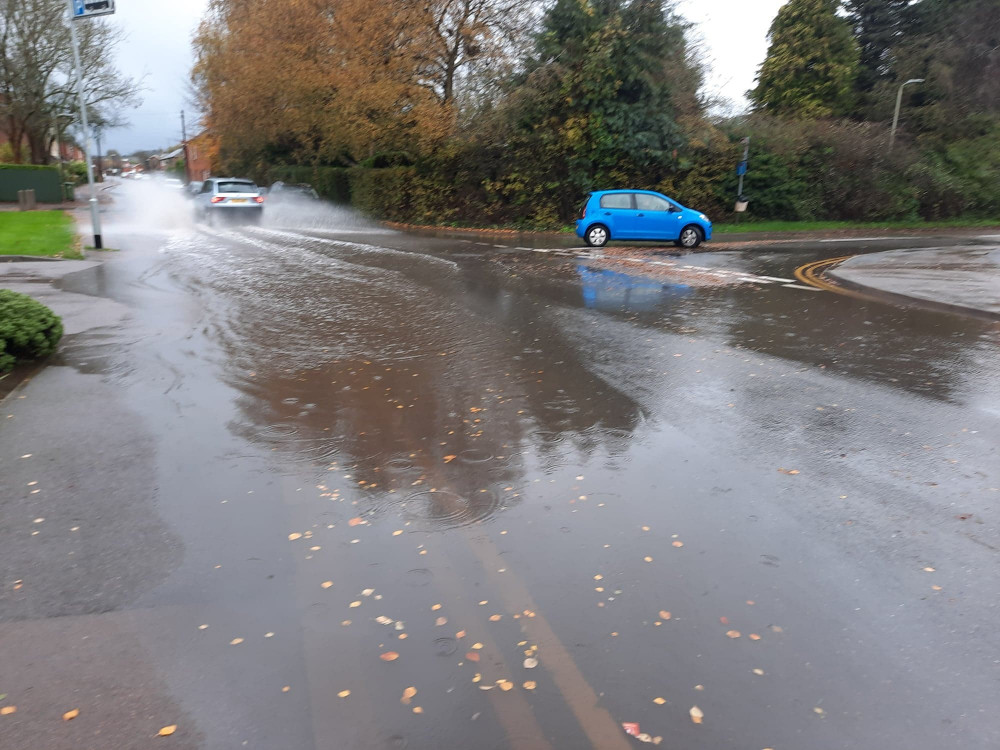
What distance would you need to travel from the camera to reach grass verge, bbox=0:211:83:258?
16.8m

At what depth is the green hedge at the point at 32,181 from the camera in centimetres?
3294

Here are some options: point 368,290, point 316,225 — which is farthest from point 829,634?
point 316,225

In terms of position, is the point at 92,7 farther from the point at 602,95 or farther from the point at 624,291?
the point at 602,95

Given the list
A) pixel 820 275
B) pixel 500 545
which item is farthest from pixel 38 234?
pixel 500 545

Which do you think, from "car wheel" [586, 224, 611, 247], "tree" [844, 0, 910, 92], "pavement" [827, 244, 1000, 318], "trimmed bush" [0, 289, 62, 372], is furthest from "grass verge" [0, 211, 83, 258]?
"tree" [844, 0, 910, 92]

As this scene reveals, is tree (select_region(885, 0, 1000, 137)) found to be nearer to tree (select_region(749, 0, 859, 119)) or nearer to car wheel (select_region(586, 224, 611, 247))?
tree (select_region(749, 0, 859, 119))

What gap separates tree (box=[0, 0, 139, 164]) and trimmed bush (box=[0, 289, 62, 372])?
3094 centimetres

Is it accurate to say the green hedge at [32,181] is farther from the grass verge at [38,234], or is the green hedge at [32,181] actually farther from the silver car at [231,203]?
the silver car at [231,203]

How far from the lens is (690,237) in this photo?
20.9 meters

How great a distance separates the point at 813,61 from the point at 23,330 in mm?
40675

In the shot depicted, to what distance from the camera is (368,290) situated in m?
12.9

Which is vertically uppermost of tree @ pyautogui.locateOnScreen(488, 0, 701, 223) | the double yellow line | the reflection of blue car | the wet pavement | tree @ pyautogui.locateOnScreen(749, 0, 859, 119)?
tree @ pyautogui.locateOnScreen(749, 0, 859, 119)

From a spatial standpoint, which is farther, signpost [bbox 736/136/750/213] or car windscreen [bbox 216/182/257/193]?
signpost [bbox 736/136/750/213]

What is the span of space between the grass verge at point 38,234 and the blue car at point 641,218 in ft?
41.9
